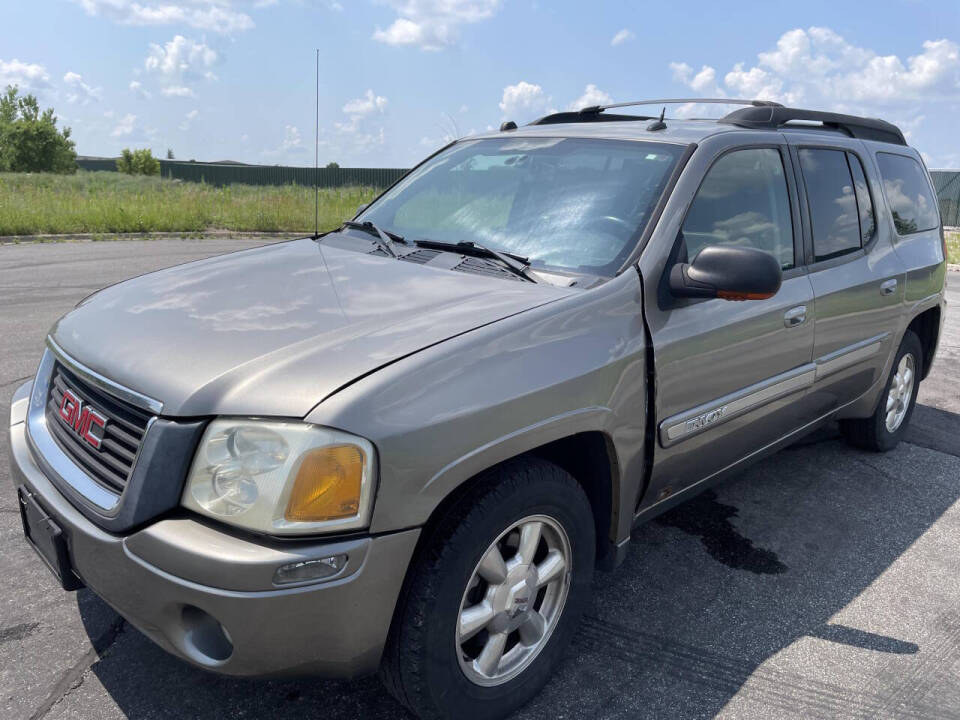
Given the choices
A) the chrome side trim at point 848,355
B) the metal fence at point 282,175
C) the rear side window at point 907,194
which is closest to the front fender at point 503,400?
the chrome side trim at point 848,355

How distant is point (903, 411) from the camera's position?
494cm

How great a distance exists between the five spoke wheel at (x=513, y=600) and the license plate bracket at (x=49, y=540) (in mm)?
1075

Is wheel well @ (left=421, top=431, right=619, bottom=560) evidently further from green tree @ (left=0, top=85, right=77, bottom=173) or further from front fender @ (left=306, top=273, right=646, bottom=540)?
green tree @ (left=0, top=85, right=77, bottom=173)

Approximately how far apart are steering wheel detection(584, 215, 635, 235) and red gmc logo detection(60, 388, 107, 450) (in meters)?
1.72

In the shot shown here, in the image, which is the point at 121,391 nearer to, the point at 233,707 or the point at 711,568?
the point at 233,707

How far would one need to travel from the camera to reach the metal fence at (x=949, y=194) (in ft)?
109

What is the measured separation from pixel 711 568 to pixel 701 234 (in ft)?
4.58

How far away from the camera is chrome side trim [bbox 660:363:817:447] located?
280 centimetres

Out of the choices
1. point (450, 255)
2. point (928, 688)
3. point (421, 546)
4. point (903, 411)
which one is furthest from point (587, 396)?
point (903, 411)

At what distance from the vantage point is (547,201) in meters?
3.11

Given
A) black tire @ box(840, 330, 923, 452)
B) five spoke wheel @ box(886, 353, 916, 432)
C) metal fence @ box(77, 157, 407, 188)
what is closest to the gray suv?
black tire @ box(840, 330, 923, 452)

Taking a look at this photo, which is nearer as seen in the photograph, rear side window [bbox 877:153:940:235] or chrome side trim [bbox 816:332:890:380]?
chrome side trim [bbox 816:332:890:380]

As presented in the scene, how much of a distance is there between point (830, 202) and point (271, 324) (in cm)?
275

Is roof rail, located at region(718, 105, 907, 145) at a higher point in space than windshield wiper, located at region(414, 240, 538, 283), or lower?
higher
